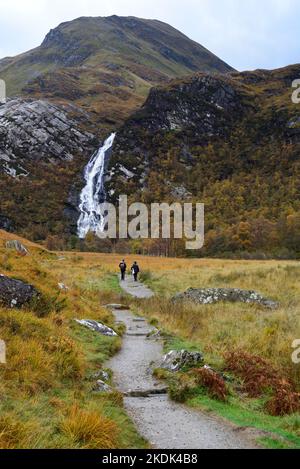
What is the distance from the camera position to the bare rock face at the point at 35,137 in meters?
167

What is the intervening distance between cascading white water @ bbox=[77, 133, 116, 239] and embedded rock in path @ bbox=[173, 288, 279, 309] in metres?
104

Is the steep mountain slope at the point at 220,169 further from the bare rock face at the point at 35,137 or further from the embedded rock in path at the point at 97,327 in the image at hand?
the embedded rock in path at the point at 97,327

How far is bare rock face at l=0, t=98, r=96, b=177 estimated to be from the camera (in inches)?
6575

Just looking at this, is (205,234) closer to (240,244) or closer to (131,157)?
(240,244)

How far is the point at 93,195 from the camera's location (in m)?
151

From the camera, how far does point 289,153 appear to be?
173 metres

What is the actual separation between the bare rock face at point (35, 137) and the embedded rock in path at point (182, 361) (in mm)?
152750

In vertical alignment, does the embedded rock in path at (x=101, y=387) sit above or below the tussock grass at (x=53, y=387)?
below

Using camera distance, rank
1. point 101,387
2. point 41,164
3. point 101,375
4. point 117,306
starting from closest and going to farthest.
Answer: point 101,387
point 101,375
point 117,306
point 41,164

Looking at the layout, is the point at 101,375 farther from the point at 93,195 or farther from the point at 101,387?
the point at 93,195

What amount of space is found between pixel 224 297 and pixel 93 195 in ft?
423

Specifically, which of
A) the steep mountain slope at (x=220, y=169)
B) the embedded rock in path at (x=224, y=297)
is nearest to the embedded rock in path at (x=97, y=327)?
the embedded rock in path at (x=224, y=297)

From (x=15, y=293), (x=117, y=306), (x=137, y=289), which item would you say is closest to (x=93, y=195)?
(x=137, y=289)
